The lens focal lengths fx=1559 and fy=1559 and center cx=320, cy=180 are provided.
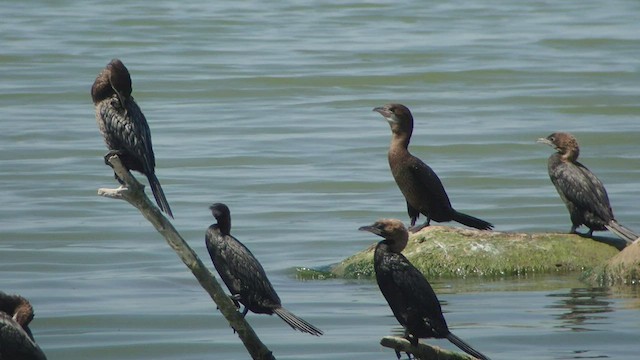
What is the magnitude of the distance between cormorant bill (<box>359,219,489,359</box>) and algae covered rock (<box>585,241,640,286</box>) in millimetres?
3206

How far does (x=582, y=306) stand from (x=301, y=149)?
31.6 feet

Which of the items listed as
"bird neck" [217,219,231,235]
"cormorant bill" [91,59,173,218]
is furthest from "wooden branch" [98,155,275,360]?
"cormorant bill" [91,59,173,218]

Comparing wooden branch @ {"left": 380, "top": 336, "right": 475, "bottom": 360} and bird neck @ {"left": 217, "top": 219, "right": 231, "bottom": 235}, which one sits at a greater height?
bird neck @ {"left": 217, "top": 219, "right": 231, "bottom": 235}

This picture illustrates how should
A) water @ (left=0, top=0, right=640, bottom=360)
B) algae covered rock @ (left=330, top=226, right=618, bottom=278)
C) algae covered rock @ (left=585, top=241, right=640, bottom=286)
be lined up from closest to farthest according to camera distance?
water @ (left=0, top=0, right=640, bottom=360), algae covered rock @ (left=585, top=241, right=640, bottom=286), algae covered rock @ (left=330, top=226, right=618, bottom=278)

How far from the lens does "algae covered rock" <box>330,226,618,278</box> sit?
11.6 meters

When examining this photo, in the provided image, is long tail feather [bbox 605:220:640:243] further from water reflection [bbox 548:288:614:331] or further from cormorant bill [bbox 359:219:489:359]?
cormorant bill [bbox 359:219:489:359]

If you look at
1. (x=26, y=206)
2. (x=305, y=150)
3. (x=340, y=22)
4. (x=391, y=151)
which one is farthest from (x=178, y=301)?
(x=340, y=22)

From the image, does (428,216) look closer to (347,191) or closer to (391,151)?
(391,151)

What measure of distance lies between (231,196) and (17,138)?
4.70m

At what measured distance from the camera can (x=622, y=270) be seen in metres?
11.0

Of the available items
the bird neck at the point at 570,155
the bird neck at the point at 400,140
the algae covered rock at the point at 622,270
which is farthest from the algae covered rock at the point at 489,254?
the bird neck at the point at 570,155

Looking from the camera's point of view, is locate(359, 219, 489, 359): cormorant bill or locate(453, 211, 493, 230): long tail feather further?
locate(453, 211, 493, 230): long tail feather

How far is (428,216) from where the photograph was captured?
12.0 meters

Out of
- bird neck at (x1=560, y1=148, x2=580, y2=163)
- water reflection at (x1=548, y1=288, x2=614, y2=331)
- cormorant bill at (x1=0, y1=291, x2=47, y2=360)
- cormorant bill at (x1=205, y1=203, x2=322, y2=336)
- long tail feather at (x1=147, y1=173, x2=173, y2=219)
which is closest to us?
cormorant bill at (x1=0, y1=291, x2=47, y2=360)
